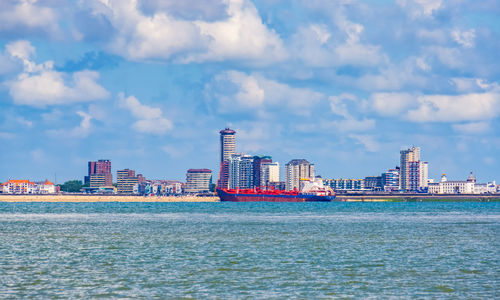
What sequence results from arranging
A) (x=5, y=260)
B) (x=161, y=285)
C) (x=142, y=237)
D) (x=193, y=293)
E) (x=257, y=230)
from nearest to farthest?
(x=193, y=293), (x=161, y=285), (x=5, y=260), (x=142, y=237), (x=257, y=230)

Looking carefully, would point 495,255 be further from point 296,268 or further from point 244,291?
point 244,291

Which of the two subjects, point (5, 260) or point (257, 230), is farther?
point (257, 230)

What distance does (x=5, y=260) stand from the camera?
165ft

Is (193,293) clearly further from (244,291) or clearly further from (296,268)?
(296,268)

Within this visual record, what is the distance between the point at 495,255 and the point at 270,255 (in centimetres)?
1694

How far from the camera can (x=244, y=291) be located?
37000mm

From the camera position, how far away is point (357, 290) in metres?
37.2

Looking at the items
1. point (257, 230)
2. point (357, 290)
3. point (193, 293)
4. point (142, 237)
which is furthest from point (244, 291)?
point (257, 230)

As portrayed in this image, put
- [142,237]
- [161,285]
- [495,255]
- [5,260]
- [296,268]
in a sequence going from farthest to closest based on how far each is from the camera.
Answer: [142,237] → [495,255] → [5,260] → [296,268] → [161,285]

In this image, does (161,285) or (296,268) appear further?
(296,268)

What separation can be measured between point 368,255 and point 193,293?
22070 mm

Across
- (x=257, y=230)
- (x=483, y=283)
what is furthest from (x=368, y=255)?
(x=257, y=230)

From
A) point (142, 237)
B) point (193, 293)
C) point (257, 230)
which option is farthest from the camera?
point (257, 230)

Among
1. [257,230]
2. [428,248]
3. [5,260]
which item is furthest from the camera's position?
[257,230]
